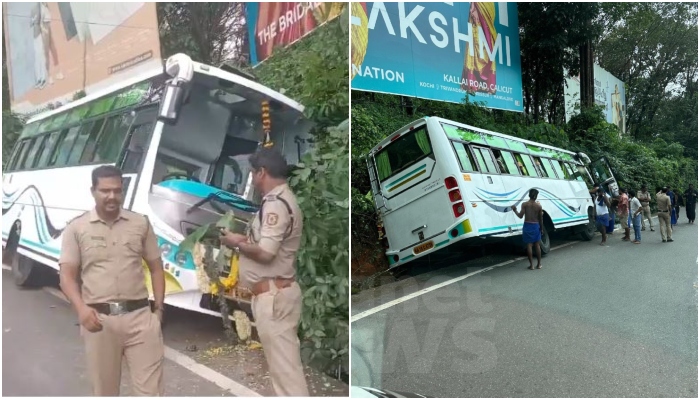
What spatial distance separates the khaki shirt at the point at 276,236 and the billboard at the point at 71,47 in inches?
33.9

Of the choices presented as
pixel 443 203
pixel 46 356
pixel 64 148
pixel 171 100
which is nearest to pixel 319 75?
pixel 171 100

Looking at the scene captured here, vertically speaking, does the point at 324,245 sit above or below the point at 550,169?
below

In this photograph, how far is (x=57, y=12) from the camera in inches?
97.1

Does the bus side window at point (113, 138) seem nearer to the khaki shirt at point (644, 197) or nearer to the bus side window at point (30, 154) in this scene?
the bus side window at point (30, 154)

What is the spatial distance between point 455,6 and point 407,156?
35.6 inches

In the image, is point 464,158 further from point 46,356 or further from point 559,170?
point 46,356

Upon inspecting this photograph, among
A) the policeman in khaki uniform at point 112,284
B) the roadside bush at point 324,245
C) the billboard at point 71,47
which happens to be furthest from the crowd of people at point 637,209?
the billboard at point 71,47

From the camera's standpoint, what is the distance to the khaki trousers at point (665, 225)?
2846 mm

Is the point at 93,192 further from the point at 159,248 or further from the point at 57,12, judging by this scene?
the point at 57,12

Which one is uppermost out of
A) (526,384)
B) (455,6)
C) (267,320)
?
(455,6)

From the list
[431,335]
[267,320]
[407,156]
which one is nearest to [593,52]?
[407,156]

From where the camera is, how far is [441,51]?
2816mm

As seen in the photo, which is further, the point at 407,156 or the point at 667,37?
the point at 667,37

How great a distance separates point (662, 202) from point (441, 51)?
1.56 m
